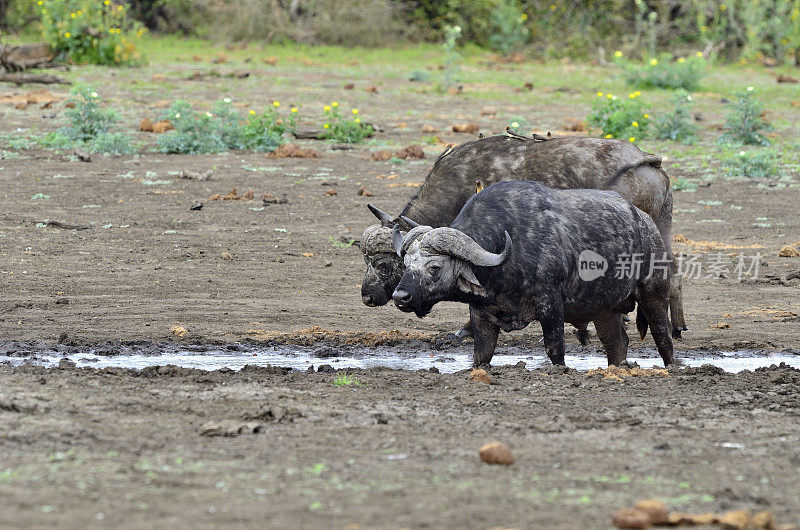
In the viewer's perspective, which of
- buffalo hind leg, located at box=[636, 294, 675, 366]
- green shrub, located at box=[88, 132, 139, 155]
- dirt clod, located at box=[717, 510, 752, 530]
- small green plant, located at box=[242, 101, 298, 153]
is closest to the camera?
dirt clod, located at box=[717, 510, 752, 530]

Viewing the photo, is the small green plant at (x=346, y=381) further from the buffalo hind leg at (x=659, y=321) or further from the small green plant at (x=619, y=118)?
the small green plant at (x=619, y=118)

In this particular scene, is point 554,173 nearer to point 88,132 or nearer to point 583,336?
point 583,336

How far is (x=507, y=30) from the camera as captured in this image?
93.0 ft

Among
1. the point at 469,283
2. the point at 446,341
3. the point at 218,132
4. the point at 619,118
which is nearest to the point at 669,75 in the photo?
the point at 619,118

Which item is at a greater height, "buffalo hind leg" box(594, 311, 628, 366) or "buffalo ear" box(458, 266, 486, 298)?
"buffalo ear" box(458, 266, 486, 298)

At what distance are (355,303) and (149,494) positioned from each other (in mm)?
6046

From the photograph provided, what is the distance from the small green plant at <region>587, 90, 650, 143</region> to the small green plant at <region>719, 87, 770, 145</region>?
1.45 m

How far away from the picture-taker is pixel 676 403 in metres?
6.41

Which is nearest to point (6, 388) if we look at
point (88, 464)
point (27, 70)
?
point (88, 464)

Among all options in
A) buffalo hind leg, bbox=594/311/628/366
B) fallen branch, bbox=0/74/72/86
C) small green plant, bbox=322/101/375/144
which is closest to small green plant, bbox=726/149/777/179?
small green plant, bbox=322/101/375/144

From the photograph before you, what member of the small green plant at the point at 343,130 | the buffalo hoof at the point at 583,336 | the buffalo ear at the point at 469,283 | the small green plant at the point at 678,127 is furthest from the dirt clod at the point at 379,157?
the buffalo ear at the point at 469,283

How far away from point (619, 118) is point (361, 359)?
8.98m

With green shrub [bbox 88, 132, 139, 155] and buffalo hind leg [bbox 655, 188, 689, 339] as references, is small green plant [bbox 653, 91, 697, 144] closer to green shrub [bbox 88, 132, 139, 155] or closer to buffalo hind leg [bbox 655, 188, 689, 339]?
green shrub [bbox 88, 132, 139, 155]

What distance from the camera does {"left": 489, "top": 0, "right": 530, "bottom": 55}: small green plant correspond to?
2847 centimetres
